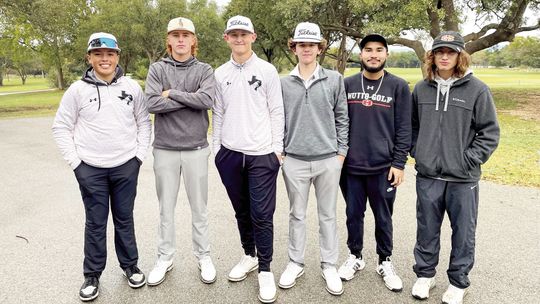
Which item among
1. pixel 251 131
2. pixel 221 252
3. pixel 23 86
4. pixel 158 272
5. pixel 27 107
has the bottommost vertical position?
pixel 23 86

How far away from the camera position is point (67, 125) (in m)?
3.34

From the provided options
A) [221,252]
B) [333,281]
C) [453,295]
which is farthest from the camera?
[221,252]

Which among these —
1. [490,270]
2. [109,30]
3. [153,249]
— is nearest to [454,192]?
[490,270]

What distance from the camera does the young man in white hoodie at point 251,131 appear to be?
3402 millimetres

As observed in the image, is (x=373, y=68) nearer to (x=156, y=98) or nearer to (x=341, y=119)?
(x=341, y=119)

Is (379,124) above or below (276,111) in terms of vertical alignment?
below

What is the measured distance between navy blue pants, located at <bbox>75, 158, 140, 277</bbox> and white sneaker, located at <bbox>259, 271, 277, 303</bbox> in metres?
1.23

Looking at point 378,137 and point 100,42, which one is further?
point 378,137

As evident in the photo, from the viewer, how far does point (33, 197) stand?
622 cm

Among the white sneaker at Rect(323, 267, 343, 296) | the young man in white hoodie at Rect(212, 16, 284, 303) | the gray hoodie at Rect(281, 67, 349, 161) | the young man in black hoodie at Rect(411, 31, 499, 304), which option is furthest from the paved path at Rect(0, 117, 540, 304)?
the gray hoodie at Rect(281, 67, 349, 161)

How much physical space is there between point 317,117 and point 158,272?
2.04m

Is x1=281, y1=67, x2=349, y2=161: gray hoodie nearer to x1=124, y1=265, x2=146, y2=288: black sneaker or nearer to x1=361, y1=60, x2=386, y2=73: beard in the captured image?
x1=361, y1=60, x2=386, y2=73: beard

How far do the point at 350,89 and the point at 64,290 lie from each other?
3121 mm

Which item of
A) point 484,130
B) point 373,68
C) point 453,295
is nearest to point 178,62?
point 373,68
